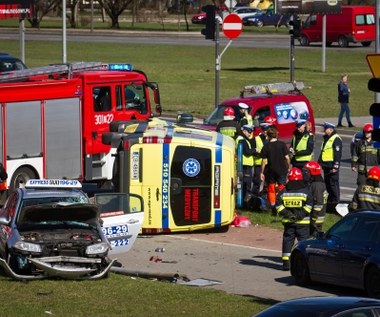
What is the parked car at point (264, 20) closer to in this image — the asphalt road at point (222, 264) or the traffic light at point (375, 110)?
the asphalt road at point (222, 264)

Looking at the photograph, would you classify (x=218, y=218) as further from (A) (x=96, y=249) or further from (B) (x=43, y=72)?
(B) (x=43, y=72)

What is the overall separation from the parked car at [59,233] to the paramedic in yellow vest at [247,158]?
5614 millimetres

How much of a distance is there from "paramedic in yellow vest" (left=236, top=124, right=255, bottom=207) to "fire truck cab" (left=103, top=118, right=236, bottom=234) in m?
2.28

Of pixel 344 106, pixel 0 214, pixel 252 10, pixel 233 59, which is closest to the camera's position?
pixel 0 214

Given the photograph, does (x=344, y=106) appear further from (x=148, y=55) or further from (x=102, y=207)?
(x=148, y=55)

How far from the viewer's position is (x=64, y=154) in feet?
82.4

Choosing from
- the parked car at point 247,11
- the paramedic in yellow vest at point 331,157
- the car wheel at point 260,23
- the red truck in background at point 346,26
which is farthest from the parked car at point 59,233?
the car wheel at point 260,23

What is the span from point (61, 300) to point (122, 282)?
62.3 inches

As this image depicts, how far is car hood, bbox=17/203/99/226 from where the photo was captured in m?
16.8

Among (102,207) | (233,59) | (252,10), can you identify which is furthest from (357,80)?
(252,10)

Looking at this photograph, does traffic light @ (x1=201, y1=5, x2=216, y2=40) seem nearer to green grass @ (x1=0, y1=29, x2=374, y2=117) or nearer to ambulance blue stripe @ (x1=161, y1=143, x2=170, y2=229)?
green grass @ (x1=0, y1=29, x2=374, y2=117)

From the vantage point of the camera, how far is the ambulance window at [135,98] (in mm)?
27188

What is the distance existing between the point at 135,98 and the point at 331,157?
618cm

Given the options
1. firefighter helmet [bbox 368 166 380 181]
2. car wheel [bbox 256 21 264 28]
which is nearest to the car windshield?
firefighter helmet [bbox 368 166 380 181]
